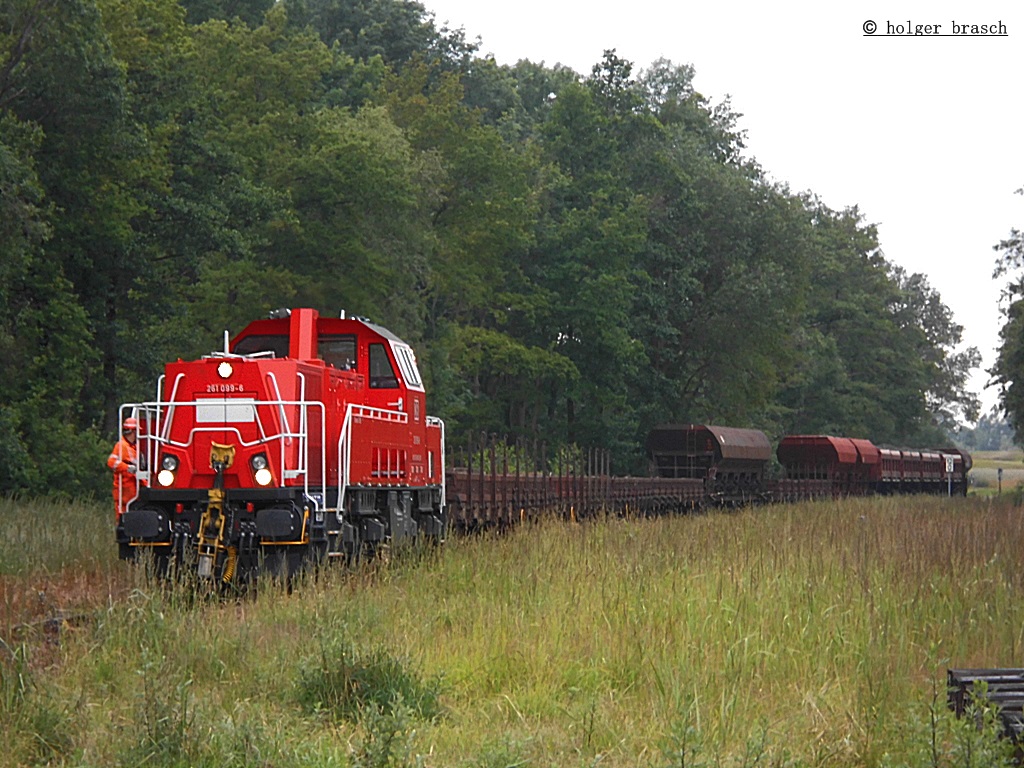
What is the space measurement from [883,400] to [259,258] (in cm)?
5286

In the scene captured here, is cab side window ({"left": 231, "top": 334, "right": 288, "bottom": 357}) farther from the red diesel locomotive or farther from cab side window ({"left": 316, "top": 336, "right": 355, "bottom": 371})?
cab side window ({"left": 316, "top": 336, "right": 355, "bottom": 371})

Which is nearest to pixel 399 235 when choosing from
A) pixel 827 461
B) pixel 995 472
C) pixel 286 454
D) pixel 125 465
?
pixel 827 461

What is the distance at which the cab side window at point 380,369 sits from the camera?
1639 cm

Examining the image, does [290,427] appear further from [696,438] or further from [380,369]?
[696,438]

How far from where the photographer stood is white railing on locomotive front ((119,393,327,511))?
13.5m

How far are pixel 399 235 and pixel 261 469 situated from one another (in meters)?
23.7

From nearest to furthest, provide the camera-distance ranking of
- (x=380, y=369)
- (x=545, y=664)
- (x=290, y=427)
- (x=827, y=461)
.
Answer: (x=545, y=664) < (x=290, y=427) < (x=380, y=369) < (x=827, y=461)

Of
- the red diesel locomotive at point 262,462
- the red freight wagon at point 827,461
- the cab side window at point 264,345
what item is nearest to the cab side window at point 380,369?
the red diesel locomotive at point 262,462

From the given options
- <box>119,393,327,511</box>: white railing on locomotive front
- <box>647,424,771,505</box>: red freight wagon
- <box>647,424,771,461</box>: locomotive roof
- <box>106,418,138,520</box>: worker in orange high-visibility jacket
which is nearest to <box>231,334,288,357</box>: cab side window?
<box>119,393,327,511</box>: white railing on locomotive front

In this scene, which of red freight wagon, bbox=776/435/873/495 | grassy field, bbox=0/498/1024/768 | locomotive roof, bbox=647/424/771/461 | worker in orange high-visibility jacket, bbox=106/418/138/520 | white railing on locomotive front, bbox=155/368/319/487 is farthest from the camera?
red freight wagon, bbox=776/435/873/495

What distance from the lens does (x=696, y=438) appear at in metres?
41.4

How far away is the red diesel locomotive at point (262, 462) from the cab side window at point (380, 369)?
48 cm

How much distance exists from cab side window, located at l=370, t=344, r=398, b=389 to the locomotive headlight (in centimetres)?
297

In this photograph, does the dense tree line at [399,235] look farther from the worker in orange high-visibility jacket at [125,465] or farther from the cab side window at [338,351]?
the worker in orange high-visibility jacket at [125,465]
